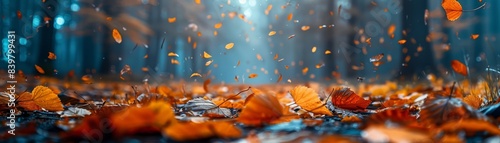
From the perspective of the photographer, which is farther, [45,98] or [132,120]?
[45,98]

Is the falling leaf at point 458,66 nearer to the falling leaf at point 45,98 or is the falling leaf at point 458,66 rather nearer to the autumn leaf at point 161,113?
the autumn leaf at point 161,113

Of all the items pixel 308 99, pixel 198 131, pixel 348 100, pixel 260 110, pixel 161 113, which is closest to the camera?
pixel 198 131

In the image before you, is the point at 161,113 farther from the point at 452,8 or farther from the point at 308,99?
the point at 452,8

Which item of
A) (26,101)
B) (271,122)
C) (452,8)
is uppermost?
(452,8)

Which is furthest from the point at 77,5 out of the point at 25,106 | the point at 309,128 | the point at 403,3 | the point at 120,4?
the point at 309,128

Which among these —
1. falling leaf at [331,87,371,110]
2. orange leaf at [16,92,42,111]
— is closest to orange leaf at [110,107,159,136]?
orange leaf at [16,92,42,111]

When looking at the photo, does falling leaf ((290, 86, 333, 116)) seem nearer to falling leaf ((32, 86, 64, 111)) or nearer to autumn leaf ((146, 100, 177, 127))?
autumn leaf ((146, 100, 177, 127))

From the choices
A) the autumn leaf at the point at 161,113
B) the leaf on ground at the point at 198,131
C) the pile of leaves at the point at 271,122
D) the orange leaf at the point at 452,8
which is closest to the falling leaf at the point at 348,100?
the pile of leaves at the point at 271,122

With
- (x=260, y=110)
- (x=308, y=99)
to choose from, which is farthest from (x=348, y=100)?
(x=260, y=110)
